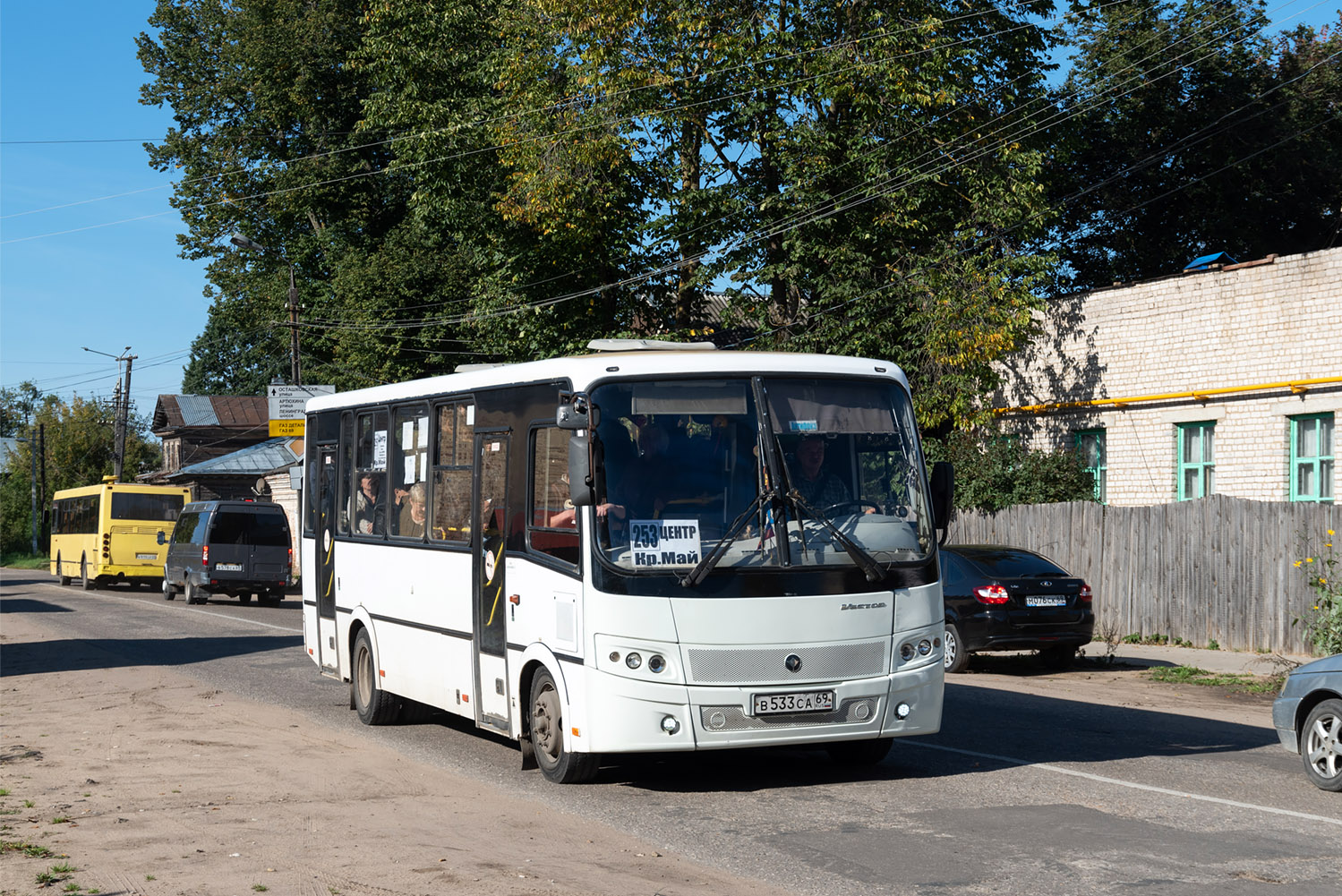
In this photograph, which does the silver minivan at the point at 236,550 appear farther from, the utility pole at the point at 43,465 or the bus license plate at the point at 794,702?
the utility pole at the point at 43,465

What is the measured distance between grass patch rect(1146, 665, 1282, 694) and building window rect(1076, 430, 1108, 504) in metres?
9.25

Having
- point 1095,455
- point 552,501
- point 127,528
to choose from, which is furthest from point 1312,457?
point 127,528

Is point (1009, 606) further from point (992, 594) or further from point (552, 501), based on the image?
point (552, 501)

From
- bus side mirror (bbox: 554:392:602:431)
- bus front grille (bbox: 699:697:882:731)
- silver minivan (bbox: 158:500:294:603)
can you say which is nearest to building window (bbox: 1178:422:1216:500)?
bus front grille (bbox: 699:697:882:731)

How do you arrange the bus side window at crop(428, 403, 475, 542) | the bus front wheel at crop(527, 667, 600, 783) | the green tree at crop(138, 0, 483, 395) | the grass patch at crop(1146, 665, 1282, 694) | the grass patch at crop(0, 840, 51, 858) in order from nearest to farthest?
the grass patch at crop(0, 840, 51, 858), the bus front wheel at crop(527, 667, 600, 783), the bus side window at crop(428, 403, 475, 542), the grass patch at crop(1146, 665, 1282, 694), the green tree at crop(138, 0, 483, 395)

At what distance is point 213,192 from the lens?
5481cm

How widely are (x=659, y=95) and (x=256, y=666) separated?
16.2 metres

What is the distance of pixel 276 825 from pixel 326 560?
6614mm

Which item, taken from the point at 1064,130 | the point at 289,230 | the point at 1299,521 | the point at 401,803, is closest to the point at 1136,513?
the point at 1299,521

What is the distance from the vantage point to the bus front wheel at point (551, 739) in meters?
9.62

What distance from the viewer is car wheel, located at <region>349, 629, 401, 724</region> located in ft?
43.0

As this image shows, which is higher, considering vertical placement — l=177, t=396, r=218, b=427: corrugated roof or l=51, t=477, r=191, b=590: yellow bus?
l=177, t=396, r=218, b=427: corrugated roof

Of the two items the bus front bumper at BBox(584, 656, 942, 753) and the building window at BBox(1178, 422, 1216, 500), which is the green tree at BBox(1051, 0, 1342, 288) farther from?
the bus front bumper at BBox(584, 656, 942, 753)

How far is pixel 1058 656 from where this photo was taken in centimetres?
1873
